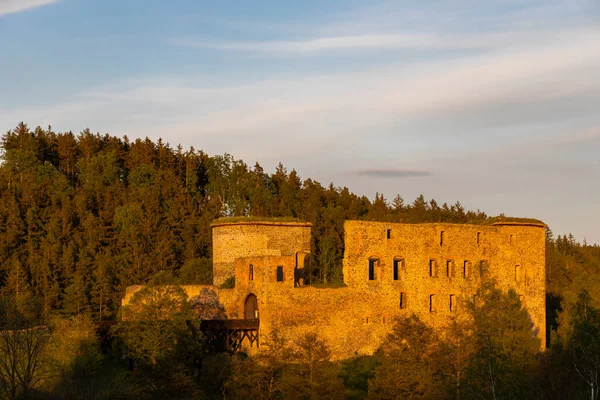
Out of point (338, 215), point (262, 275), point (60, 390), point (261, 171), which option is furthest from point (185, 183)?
point (60, 390)

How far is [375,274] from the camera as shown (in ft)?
158

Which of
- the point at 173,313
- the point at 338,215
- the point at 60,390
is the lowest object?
the point at 60,390

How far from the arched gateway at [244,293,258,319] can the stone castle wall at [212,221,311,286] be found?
13.2 ft

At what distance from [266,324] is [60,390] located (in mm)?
9923

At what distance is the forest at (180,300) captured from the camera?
38.8 meters

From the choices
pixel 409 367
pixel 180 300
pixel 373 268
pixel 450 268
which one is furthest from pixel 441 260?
pixel 180 300

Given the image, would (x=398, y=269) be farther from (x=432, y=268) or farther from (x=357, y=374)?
(x=357, y=374)

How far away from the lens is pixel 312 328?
150 feet

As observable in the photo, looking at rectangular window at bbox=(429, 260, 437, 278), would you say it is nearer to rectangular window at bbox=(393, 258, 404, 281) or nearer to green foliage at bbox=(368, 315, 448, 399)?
rectangular window at bbox=(393, 258, 404, 281)

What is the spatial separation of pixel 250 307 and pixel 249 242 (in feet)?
16.0

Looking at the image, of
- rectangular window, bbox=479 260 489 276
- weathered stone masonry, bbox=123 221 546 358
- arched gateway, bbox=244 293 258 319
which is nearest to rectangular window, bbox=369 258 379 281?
weathered stone masonry, bbox=123 221 546 358

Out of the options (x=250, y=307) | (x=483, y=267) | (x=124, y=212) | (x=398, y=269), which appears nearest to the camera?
(x=250, y=307)

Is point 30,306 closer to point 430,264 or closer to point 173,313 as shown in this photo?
point 173,313

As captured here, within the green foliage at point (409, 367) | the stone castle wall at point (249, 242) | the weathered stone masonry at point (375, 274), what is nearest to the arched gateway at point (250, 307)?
the weathered stone masonry at point (375, 274)
